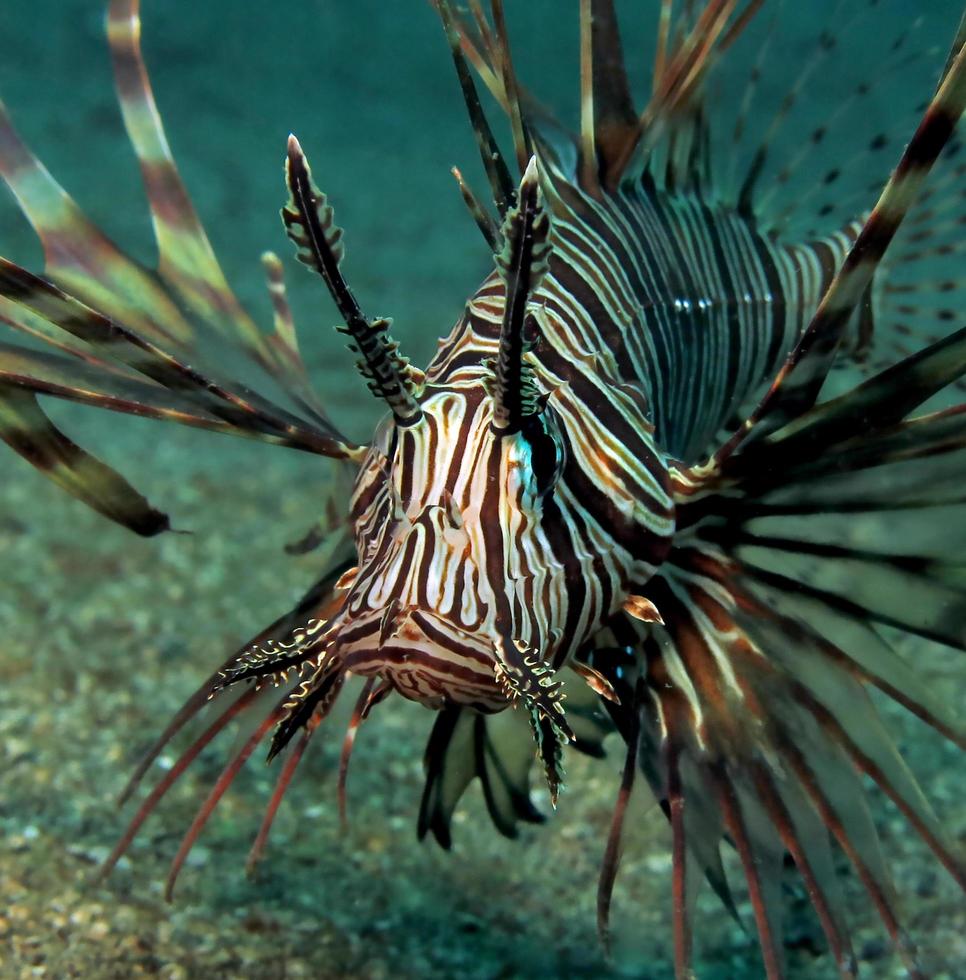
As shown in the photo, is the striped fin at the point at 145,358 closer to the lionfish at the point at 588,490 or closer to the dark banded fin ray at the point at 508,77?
the lionfish at the point at 588,490

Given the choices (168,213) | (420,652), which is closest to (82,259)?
(168,213)

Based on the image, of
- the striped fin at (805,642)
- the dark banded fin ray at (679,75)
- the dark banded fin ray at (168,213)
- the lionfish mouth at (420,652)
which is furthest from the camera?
the dark banded fin ray at (168,213)

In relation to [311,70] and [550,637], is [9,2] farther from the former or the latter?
[550,637]

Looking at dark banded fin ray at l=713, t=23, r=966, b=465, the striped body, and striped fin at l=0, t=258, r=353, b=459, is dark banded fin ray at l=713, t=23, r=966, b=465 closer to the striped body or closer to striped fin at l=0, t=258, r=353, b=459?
the striped body

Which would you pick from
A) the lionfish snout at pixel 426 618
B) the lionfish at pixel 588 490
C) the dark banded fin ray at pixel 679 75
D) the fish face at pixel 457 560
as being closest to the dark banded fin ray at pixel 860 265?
the lionfish at pixel 588 490

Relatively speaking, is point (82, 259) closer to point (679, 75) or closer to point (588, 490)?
point (588, 490)

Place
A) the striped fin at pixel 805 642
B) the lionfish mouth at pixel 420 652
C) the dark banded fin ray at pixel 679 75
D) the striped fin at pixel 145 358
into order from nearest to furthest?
the lionfish mouth at pixel 420 652 → the striped fin at pixel 145 358 → the striped fin at pixel 805 642 → the dark banded fin ray at pixel 679 75

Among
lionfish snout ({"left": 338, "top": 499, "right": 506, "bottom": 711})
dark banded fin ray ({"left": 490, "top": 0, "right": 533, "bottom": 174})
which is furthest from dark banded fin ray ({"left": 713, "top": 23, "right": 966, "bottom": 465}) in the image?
dark banded fin ray ({"left": 490, "top": 0, "right": 533, "bottom": 174})
